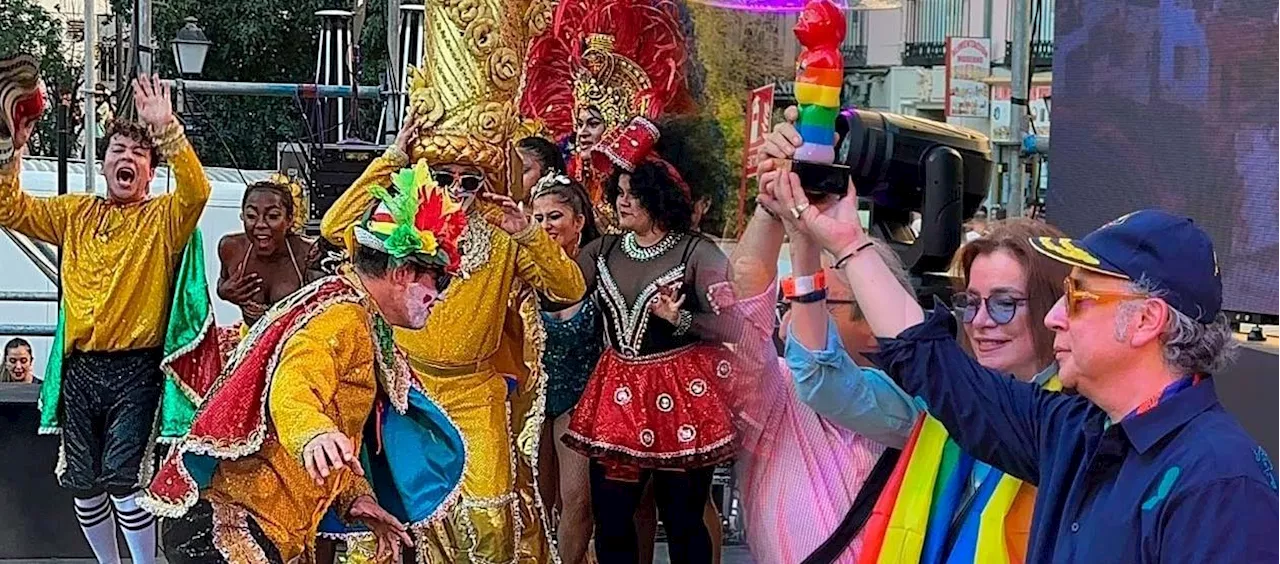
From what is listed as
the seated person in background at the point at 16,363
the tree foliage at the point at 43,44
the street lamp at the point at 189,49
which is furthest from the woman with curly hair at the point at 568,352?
the street lamp at the point at 189,49

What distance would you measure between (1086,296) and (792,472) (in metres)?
0.97

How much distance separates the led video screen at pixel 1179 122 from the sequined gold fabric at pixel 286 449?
1840mm

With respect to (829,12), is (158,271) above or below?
below

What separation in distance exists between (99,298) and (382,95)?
379 centimetres

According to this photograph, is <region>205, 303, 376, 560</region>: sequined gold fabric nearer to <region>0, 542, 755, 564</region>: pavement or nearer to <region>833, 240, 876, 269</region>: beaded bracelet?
<region>833, 240, 876, 269</region>: beaded bracelet

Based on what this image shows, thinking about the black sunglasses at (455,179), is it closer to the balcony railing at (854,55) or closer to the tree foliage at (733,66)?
the tree foliage at (733,66)

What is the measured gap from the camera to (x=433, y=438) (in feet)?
12.3

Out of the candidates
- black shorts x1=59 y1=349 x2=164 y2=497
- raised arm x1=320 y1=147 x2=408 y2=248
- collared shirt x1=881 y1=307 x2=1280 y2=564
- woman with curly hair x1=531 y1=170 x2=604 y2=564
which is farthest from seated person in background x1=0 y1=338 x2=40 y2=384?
collared shirt x1=881 y1=307 x2=1280 y2=564

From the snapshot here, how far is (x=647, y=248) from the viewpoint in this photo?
15.1 feet

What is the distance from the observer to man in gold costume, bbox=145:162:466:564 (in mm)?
3396

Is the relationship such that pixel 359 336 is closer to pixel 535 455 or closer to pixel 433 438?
pixel 433 438

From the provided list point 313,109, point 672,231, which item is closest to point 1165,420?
point 672,231

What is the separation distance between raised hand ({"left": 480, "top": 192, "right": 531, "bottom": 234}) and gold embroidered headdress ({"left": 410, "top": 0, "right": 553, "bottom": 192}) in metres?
0.06

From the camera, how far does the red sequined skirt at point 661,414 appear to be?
176 inches
